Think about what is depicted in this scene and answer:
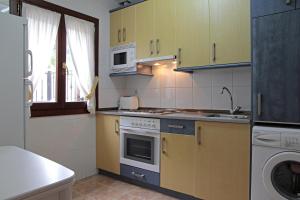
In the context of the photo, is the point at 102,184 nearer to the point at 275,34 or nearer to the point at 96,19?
the point at 96,19

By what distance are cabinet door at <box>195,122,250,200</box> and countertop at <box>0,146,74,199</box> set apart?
4.87 ft

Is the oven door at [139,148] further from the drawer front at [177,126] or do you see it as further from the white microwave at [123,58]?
the white microwave at [123,58]

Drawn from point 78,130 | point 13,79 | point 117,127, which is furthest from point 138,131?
point 13,79

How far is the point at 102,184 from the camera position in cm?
278

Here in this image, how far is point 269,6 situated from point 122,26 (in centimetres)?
191

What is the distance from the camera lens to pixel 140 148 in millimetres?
2646

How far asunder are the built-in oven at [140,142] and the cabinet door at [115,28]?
3.81ft

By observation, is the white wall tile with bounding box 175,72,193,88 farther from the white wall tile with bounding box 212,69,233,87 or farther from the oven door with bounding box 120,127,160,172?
the oven door with bounding box 120,127,160,172

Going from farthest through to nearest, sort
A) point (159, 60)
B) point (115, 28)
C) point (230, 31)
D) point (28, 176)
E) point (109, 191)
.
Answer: point (115, 28), point (159, 60), point (109, 191), point (230, 31), point (28, 176)

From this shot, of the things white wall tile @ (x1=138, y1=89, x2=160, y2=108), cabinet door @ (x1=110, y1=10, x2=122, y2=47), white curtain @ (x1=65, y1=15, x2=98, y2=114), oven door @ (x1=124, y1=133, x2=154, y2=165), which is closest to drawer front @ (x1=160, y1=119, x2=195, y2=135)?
oven door @ (x1=124, y1=133, x2=154, y2=165)

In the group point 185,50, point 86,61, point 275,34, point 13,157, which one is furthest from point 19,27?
point 275,34

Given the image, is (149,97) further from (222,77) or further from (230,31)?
(230,31)

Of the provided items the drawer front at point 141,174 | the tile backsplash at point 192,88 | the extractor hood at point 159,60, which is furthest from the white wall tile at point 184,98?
the drawer front at point 141,174

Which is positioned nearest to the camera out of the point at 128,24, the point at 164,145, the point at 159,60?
the point at 164,145
